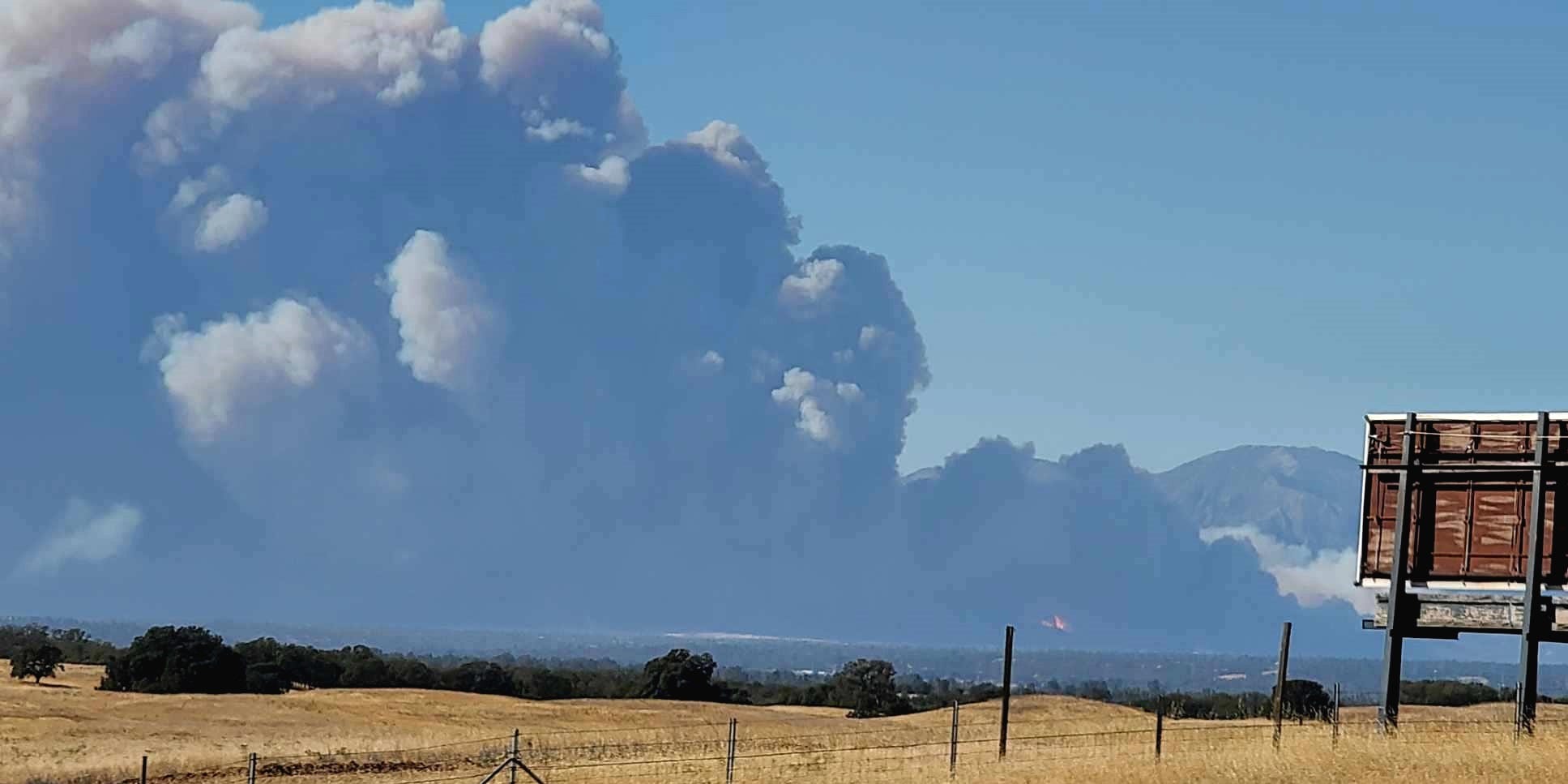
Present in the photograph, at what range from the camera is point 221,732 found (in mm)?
58344

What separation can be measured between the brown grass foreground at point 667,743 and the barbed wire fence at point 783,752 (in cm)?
10

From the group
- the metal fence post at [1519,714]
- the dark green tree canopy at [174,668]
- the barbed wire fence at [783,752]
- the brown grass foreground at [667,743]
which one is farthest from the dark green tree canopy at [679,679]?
the metal fence post at [1519,714]

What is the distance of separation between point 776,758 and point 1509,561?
57.8ft

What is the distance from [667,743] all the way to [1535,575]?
Answer: 24.4 metres

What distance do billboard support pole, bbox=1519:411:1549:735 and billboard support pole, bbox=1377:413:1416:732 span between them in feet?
6.22

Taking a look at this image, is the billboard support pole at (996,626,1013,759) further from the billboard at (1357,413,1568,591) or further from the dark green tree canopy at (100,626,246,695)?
the dark green tree canopy at (100,626,246,695)

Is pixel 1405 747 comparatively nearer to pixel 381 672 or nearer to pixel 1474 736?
pixel 1474 736

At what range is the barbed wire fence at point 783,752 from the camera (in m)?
37.1

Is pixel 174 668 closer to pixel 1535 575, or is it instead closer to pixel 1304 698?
pixel 1304 698

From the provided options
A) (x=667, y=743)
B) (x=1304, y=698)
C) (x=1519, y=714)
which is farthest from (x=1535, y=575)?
(x=1304, y=698)

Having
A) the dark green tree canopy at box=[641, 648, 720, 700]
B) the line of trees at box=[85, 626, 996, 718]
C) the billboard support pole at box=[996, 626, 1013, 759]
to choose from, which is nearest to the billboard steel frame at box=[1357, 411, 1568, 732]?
the billboard support pole at box=[996, 626, 1013, 759]

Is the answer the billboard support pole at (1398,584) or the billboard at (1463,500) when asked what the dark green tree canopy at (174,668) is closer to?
the billboard support pole at (1398,584)

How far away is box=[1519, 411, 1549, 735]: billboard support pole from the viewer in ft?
104

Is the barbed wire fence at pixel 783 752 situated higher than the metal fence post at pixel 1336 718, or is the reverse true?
the metal fence post at pixel 1336 718
